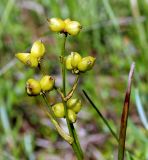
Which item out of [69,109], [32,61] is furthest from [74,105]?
[32,61]

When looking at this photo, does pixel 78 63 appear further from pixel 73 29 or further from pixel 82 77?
pixel 82 77

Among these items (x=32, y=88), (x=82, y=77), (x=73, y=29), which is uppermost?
(x=73, y=29)

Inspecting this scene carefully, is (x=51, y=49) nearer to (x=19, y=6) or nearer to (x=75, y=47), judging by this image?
(x=75, y=47)

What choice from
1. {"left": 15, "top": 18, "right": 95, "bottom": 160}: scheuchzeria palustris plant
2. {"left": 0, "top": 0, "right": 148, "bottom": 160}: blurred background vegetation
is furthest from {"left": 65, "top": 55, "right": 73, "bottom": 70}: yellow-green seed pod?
{"left": 0, "top": 0, "right": 148, "bottom": 160}: blurred background vegetation

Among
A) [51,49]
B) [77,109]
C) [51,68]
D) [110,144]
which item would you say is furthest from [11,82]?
[77,109]

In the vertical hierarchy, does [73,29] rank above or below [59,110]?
above
